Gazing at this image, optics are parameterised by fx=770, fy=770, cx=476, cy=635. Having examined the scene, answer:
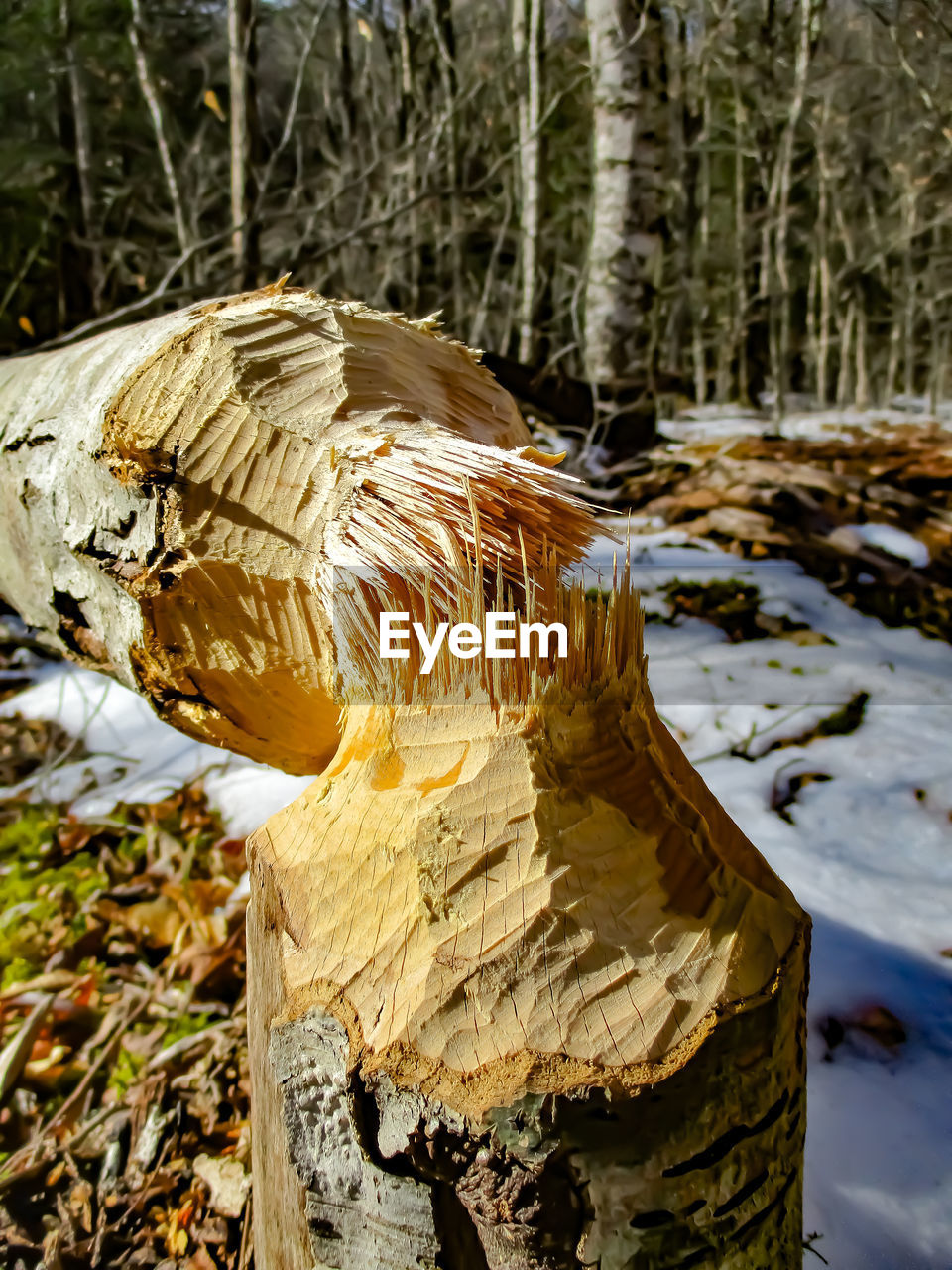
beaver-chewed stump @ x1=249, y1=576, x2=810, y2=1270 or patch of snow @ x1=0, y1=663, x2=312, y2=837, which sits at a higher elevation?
beaver-chewed stump @ x1=249, y1=576, x2=810, y2=1270

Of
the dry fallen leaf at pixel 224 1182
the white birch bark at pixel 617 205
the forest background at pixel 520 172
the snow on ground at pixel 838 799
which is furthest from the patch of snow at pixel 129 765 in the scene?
the white birch bark at pixel 617 205

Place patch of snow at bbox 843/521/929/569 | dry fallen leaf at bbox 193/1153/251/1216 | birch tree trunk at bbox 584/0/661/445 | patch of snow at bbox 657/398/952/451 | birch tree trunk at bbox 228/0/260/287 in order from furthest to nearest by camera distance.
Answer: patch of snow at bbox 657/398/952/451 → birch tree trunk at bbox 228/0/260/287 → birch tree trunk at bbox 584/0/661/445 → patch of snow at bbox 843/521/929/569 → dry fallen leaf at bbox 193/1153/251/1216

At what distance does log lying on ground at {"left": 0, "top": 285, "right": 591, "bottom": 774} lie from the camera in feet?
2.44

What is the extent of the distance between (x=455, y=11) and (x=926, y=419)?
12.3ft

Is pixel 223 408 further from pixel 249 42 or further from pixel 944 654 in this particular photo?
pixel 249 42

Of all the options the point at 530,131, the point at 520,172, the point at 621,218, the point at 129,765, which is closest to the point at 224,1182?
the point at 129,765

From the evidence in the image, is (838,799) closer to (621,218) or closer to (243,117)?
(621,218)

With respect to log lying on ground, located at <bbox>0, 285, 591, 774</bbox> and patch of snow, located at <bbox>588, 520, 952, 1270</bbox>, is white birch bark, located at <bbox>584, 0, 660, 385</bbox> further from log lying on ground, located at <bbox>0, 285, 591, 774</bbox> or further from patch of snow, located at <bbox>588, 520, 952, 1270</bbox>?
log lying on ground, located at <bbox>0, 285, 591, 774</bbox>

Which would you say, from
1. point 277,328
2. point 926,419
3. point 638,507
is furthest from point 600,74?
point 277,328

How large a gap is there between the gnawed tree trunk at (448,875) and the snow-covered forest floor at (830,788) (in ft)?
0.64

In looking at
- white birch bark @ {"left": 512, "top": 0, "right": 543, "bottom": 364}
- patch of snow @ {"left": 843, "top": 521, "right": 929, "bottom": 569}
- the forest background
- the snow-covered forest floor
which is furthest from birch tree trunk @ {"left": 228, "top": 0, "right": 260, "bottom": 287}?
patch of snow @ {"left": 843, "top": 521, "right": 929, "bottom": 569}

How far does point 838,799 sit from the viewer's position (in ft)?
4.59

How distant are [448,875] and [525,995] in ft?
0.35

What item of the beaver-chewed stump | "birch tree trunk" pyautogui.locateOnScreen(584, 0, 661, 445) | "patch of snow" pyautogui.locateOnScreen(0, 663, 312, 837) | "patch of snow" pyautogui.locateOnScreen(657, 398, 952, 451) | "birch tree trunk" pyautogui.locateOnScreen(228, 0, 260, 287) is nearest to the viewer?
the beaver-chewed stump
